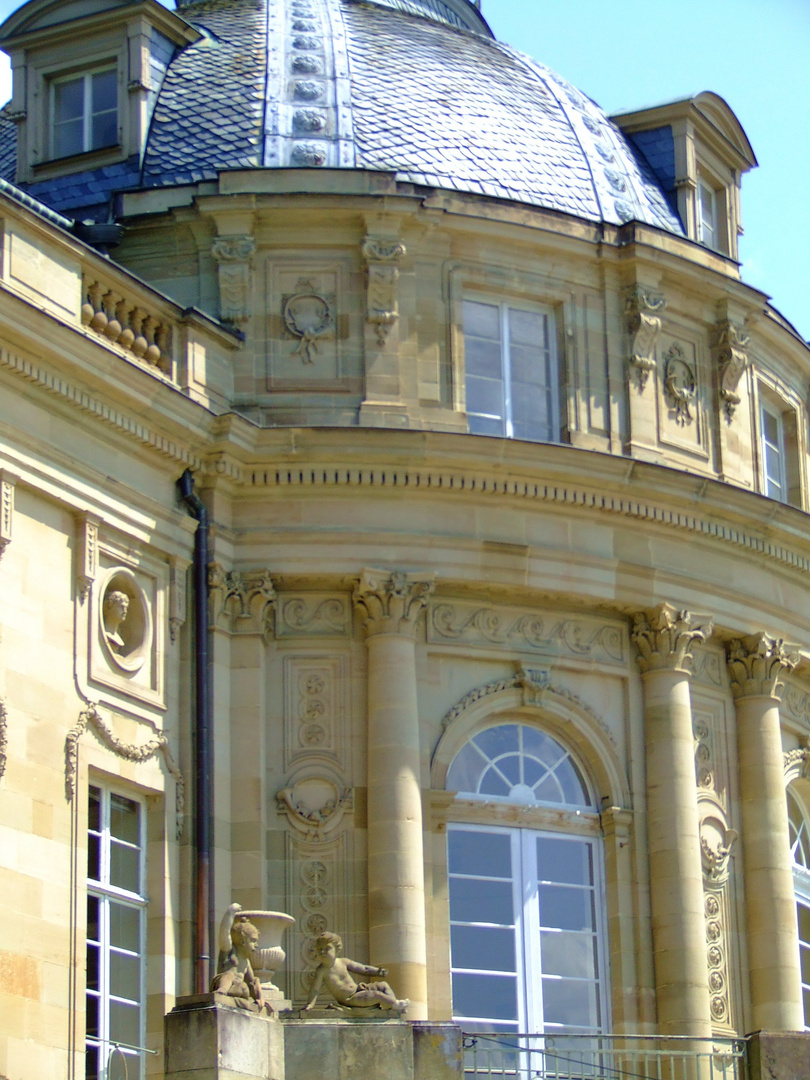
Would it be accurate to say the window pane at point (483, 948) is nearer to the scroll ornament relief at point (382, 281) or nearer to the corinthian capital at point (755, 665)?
the corinthian capital at point (755, 665)

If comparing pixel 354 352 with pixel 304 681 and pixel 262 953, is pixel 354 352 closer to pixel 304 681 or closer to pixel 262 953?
pixel 304 681

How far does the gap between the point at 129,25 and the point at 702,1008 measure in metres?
12.5

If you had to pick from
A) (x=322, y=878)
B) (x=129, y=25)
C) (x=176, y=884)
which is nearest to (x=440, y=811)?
(x=322, y=878)

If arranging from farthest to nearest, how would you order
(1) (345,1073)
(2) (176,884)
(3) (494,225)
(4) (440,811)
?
1. (3) (494,225)
2. (4) (440,811)
3. (2) (176,884)
4. (1) (345,1073)

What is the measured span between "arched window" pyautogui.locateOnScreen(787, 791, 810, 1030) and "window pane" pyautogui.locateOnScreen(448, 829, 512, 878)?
13.1 feet

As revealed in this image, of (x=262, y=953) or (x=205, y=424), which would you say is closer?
(x=262, y=953)

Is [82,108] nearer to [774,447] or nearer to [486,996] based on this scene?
[774,447]

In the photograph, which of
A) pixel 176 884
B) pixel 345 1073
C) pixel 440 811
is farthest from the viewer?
pixel 440 811

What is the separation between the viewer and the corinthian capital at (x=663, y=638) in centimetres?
2681

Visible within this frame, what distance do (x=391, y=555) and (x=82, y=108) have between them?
6.75 metres

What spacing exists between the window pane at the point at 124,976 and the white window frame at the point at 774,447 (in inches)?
402

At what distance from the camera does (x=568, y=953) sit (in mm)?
25922

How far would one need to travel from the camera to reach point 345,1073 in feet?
65.7

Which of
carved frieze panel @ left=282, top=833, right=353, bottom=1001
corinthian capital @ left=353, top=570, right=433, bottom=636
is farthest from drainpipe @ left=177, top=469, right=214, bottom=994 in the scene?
corinthian capital @ left=353, top=570, right=433, bottom=636
